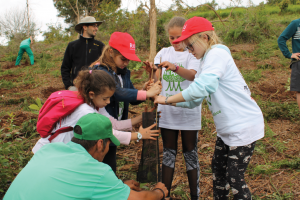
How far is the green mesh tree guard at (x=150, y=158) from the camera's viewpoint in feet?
7.13

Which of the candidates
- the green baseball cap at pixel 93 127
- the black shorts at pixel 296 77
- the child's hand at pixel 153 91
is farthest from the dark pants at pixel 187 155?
the black shorts at pixel 296 77

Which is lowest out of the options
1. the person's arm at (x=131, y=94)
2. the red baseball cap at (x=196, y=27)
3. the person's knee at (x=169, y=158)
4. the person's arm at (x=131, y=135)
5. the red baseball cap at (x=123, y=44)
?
the person's knee at (x=169, y=158)

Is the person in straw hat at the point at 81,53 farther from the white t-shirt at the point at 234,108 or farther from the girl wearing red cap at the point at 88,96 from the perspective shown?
the white t-shirt at the point at 234,108

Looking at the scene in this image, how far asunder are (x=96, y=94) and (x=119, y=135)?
414 mm

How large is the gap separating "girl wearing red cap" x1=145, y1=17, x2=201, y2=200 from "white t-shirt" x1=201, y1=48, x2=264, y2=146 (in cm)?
Result: 52

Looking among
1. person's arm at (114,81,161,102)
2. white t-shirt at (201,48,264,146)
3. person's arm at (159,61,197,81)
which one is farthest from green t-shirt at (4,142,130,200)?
person's arm at (159,61,197,81)

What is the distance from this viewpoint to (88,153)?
4.76 feet

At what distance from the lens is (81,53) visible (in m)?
3.68

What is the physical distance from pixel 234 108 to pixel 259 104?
12.3ft

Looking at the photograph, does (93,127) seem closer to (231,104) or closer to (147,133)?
(147,133)

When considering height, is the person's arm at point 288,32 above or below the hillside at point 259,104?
above

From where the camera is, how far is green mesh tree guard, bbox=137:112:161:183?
7.13 ft

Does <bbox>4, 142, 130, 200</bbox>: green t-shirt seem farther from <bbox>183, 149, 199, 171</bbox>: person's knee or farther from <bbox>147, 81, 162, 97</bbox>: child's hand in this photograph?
<bbox>183, 149, 199, 171</bbox>: person's knee

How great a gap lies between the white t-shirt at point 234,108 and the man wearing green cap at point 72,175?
0.83 meters
